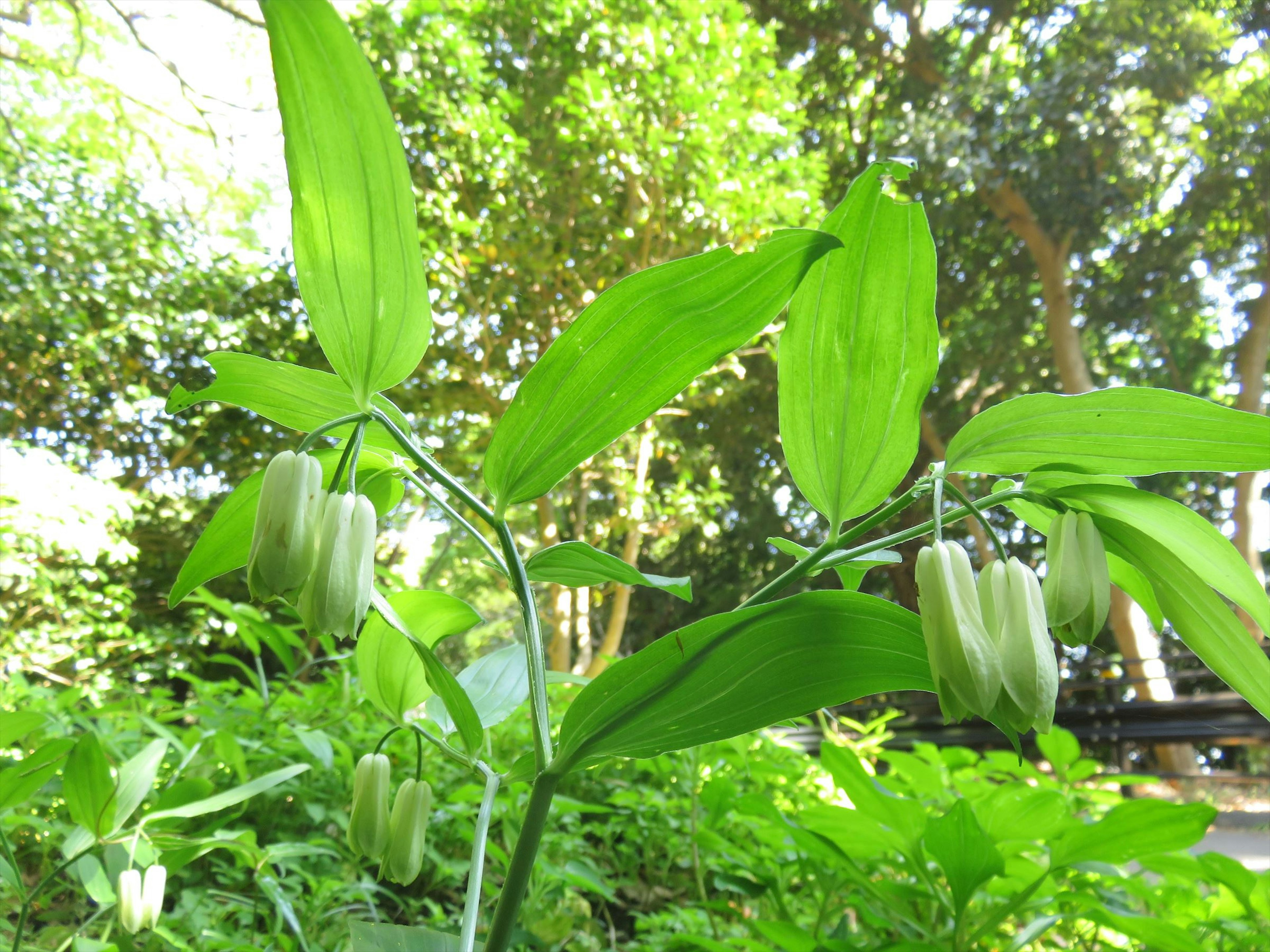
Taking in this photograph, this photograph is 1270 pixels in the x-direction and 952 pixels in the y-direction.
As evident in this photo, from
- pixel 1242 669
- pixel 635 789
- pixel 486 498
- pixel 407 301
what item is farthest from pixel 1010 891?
pixel 486 498

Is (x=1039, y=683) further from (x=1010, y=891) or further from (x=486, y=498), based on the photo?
(x=486, y=498)

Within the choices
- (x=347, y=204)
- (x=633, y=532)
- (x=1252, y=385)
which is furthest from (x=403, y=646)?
(x=1252, y=385)

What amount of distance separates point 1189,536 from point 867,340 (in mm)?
159

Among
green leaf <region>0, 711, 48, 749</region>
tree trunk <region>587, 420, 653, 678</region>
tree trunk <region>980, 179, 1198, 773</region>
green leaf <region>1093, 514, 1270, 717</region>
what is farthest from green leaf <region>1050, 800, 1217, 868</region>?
tree trunk <region>980, 179, 1198, 773</region>

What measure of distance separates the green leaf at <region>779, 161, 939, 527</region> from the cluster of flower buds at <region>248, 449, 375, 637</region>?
0.68 ft

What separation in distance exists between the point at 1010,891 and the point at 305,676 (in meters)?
1.68

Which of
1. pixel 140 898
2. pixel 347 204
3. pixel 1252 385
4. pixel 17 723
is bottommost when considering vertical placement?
pixel 140 898

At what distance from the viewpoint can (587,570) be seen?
0.43m

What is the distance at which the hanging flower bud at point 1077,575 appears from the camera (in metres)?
0.34

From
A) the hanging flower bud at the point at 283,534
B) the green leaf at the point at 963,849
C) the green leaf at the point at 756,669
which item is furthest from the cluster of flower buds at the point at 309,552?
the green leaf at the point at 963,849

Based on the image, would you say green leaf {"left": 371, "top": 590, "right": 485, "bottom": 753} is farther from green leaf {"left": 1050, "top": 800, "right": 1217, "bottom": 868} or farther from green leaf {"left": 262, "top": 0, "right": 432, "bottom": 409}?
green leaf {"left": 1050, "top": 800, "right": 1217, "bottom": 868}

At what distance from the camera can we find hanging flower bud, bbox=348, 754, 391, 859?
0.46 meters

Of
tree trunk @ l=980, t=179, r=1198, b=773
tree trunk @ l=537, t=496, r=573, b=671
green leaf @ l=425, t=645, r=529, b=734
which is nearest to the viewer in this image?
green leaf @ l=425, t=645, r=529, b=734

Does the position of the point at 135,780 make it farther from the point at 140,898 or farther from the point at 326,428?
the point at 326,428
